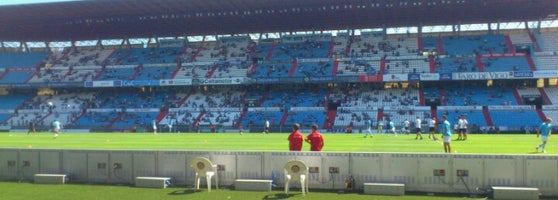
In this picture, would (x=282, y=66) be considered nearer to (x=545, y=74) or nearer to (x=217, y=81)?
(x=217, y=81)

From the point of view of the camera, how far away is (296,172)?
469 inches

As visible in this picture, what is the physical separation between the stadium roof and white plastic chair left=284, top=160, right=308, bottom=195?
136ft

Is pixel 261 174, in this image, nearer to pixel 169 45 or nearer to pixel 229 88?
pixel 229 88

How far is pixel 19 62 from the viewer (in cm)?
7169

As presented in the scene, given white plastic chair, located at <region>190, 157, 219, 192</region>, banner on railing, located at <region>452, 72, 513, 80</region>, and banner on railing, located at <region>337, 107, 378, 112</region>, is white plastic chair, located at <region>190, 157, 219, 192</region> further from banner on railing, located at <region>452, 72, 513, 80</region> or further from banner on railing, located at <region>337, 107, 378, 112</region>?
banner on railing, located at <region>452, 72, 513, 80</region>

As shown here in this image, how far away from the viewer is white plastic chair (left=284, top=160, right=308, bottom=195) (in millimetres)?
11828

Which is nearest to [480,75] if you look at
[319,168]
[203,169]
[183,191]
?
[319,168]

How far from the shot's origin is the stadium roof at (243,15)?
5231 cm

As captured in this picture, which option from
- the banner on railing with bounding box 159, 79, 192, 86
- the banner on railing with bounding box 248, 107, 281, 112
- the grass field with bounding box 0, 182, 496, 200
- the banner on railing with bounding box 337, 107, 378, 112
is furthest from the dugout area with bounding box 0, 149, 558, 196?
the banner on railing with bounding box 159, 79, 192, 86

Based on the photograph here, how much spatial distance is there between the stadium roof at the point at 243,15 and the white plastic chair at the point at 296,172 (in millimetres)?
41544

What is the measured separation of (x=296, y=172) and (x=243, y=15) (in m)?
46.3

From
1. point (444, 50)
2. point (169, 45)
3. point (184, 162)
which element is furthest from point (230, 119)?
point (184, 162)

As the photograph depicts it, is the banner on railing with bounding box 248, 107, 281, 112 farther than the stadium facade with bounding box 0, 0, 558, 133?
Yes

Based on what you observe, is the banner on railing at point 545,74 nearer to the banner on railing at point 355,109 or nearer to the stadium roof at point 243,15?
the stadium roof at point 243,15
